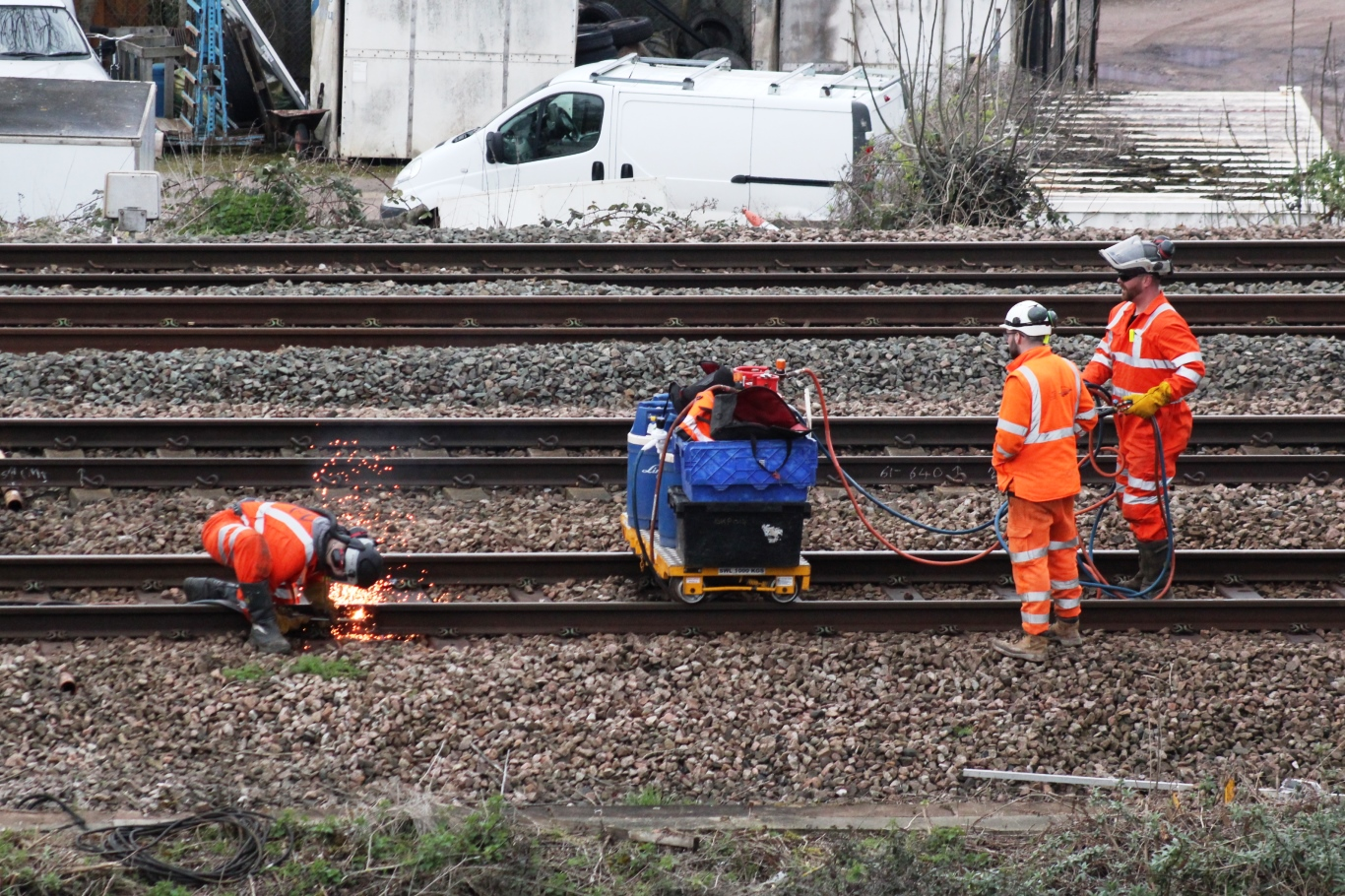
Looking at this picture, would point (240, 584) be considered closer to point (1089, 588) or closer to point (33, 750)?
point (33, 750)

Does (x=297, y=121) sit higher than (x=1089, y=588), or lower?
higher

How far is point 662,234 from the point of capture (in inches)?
485

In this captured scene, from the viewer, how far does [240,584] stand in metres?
6.57

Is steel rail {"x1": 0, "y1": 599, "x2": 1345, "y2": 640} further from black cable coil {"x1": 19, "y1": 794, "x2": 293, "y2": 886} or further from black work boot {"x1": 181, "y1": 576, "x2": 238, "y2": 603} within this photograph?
black cable coil {"x1": 19, "y1": 794, "x2": 293, "y2": 886}

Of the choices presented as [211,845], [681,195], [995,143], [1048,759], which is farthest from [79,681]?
[995,143]

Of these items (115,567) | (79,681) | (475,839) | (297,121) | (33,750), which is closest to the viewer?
(475,839)

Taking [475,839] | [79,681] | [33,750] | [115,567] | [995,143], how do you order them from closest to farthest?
[475,839], [33,750], [79,681], [115,567], [995,143]

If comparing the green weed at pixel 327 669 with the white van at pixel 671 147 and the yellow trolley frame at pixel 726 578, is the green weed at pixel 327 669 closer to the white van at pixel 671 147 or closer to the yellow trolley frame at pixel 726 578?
the yellow trolley frame at pixel 726 578

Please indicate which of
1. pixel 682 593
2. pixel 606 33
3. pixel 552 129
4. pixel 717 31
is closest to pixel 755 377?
pixel 682 593

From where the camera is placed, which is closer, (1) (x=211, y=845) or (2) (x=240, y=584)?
(1) (x=211, y=845)

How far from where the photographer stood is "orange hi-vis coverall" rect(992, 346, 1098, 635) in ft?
21.5

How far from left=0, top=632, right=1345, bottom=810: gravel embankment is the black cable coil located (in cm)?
21

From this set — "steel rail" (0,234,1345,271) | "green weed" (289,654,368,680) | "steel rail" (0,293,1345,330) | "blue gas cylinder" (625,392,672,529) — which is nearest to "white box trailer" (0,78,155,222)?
"steel rail" (0,234,1345,271)

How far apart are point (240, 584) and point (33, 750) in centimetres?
122
